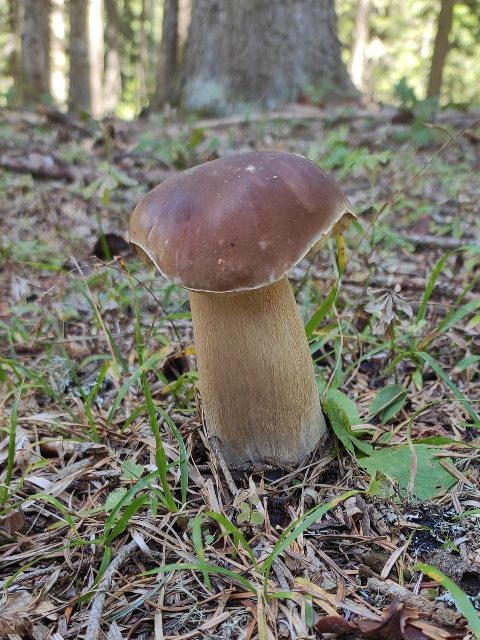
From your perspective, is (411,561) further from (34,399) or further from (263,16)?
(263,16)

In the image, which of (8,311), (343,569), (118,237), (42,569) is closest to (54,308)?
(8,311)

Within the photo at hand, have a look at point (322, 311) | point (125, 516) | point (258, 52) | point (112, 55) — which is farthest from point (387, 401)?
point (112, 55)

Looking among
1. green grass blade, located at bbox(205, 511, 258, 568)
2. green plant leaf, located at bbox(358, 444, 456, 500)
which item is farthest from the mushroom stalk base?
green grass blade, located at bbox(205, 511, 258, 568)

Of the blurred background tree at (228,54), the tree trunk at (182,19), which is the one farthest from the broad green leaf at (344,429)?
the tree trunk at (182,19)

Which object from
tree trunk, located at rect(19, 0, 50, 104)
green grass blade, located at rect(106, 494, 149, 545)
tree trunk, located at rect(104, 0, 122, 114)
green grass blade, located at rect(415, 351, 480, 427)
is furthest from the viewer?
tree trunk, located at rect(104, 0, 122, 114)

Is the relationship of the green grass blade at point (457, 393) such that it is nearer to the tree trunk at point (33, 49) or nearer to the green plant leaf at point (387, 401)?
the green plant leaf at point (387, 401)

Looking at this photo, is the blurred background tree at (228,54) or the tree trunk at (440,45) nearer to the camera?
the blurred background tree at (228,54)

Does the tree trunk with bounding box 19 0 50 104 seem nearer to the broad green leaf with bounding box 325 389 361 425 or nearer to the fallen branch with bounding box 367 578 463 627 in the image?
the broad green leaf with bounding box 325 389 361 425
